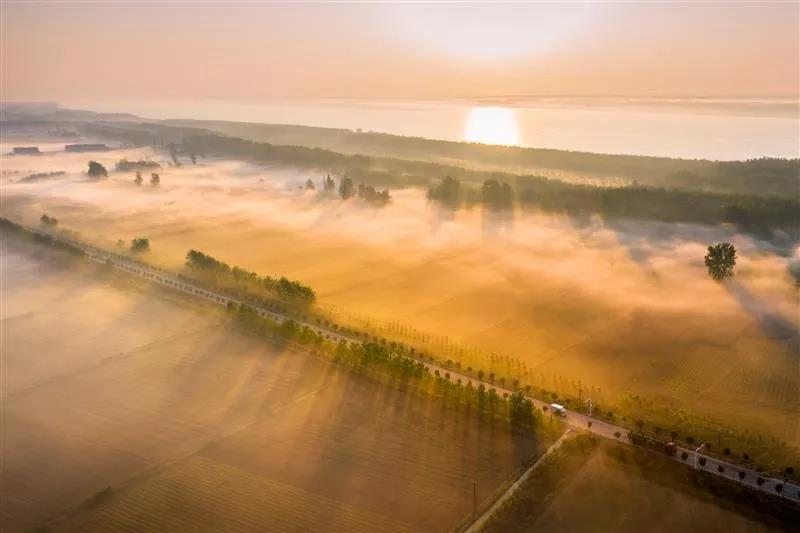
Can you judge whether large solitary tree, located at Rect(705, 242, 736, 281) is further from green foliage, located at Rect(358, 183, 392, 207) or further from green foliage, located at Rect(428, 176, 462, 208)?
green foliage, located at Rect(358, 183, 392, 207)

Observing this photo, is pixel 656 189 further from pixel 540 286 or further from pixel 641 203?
pixel 540 286

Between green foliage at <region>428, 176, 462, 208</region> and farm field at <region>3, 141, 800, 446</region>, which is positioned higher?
green foliage at <region>428, 176, 462, 208</region>

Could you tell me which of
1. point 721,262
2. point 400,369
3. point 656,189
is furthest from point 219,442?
point 656,189

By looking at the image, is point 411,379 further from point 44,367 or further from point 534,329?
point 44,367

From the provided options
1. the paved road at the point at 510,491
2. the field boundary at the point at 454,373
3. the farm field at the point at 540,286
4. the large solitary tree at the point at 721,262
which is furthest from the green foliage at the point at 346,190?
the paved road at the point at 510,491

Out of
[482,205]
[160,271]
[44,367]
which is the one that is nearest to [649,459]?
[44,367]

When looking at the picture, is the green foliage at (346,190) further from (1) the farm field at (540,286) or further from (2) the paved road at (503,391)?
(2) the paved road at (503,391)

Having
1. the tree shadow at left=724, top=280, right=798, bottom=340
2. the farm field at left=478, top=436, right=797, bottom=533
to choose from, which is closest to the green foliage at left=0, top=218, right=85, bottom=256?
the farm field at left=478, top=436, right=797, bottom=533
